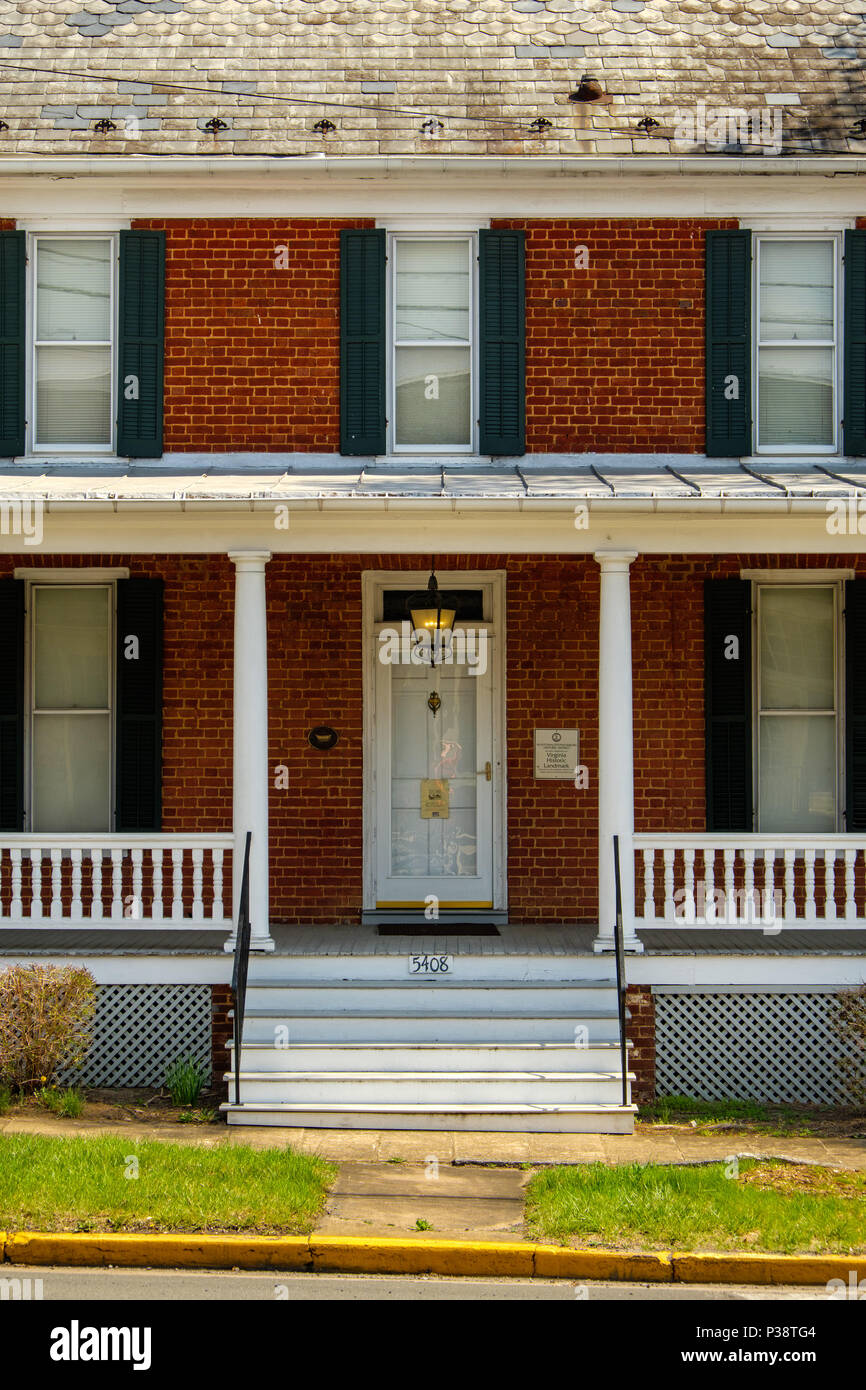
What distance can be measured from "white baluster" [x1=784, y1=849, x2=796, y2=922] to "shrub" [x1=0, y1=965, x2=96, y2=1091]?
4953mm

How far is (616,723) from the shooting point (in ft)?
33.4

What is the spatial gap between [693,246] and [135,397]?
466 centimetres

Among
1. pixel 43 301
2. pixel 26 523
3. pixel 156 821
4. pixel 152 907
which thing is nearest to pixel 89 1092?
pixel 152 907

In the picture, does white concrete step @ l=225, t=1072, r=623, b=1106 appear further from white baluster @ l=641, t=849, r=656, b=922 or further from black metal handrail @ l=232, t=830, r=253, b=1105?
white baluster @ l=641, t=849, r=656, b=922

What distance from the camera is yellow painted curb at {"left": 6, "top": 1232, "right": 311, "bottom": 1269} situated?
6988 millimetres

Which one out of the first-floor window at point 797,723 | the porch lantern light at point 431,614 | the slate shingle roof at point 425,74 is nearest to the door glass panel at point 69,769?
the porch lantern light at point 431,614

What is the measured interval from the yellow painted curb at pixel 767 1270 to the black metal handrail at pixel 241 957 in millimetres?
3468

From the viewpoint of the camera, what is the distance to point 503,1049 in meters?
9.54

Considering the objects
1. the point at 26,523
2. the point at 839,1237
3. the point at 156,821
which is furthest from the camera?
the point at 156,821

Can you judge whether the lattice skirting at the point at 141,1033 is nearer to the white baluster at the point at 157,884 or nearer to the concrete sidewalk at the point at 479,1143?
the white baluster at the point at 157,884

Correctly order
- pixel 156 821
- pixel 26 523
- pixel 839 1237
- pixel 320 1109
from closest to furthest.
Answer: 1. pixel 839 1237
2. pixel 320 1109
3. pixel 26 523
4. pixel 156 821

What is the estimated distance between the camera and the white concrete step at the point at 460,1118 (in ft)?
30.1

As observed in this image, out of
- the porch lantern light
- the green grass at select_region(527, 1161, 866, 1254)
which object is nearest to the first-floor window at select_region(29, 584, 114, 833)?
the porch lantern light
